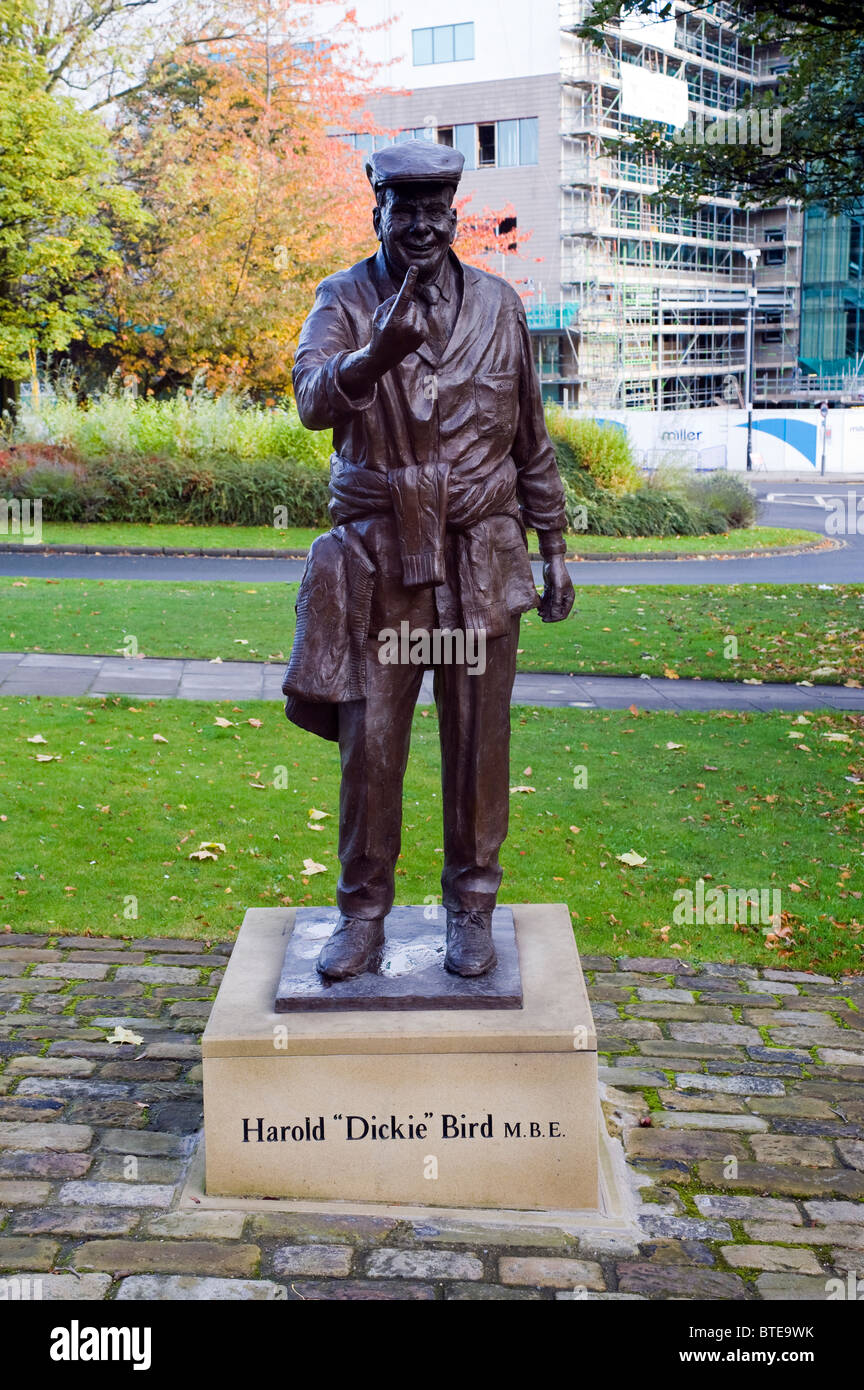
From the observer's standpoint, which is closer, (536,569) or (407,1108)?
(407,1108)

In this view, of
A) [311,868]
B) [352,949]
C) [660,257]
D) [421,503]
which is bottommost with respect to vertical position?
[311,868]

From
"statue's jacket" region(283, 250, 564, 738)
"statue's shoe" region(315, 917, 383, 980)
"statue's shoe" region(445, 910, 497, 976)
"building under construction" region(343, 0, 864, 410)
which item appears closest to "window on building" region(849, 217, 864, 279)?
"building under construction" region(343, 0, 864, 410)

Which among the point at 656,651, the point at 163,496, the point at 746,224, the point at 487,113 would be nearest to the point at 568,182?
the point at 487,113

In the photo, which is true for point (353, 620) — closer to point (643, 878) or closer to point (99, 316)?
point (643, 878)

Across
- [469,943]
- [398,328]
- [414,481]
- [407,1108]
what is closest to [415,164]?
[398,328]

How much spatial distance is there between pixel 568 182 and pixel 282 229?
2459cm

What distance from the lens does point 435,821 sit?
8258 millimetres

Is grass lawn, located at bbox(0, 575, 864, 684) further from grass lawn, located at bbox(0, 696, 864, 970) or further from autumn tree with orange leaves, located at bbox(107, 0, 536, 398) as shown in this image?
autumn tree with orange leaves, located at bbox(107, 0, 536, 398)

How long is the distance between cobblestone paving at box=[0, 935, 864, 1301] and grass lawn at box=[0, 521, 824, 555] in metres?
15.1

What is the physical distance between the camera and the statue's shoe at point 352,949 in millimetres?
4777

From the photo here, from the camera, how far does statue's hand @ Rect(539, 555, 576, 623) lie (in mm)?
5000

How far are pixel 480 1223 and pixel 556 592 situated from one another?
211 centimetres

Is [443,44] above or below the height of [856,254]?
above

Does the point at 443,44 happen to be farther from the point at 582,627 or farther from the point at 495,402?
the point at 495,402
